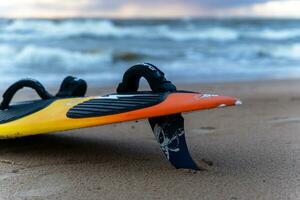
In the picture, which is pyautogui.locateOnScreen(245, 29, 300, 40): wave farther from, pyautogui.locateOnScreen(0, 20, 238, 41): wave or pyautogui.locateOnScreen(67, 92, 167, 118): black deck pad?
pyautogui.locateOnScreen(67, 92, 167, 118): black deck pad

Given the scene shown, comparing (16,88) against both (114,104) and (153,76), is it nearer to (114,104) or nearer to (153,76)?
(114,104)

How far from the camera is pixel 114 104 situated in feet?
8.61

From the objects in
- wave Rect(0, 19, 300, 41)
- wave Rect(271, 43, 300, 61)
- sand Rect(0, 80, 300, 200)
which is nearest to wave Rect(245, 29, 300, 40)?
wave Rect(0, 19, 300, 41)

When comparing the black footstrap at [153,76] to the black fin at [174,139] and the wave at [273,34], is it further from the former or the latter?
the wave at [273,34]

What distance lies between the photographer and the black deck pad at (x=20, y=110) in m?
3.01

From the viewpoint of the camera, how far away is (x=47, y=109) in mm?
2969

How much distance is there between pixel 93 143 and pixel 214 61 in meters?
7.57

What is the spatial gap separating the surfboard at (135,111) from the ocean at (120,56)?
3.96 meters

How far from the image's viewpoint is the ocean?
8211 millimetres

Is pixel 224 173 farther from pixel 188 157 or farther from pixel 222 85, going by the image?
pixel 222 85

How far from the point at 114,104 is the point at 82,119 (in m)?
0.18

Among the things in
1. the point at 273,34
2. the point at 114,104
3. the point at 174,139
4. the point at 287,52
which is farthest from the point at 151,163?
the point at 273,34

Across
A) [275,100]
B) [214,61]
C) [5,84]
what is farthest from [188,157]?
[214,61]

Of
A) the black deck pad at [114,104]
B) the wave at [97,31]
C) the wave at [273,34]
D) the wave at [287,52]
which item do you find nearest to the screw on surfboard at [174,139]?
the black deck pad at [114,104]
